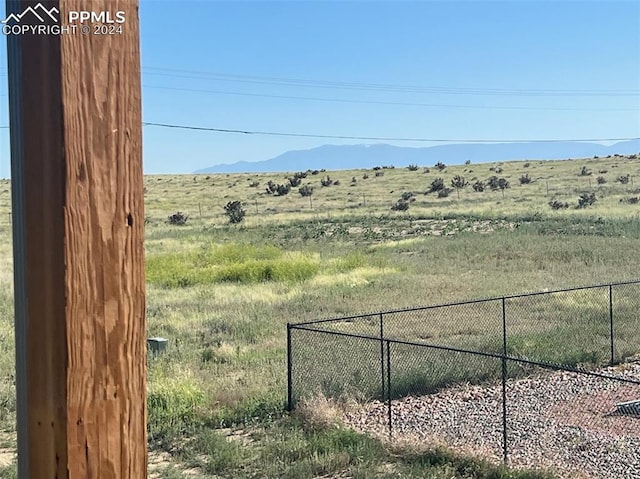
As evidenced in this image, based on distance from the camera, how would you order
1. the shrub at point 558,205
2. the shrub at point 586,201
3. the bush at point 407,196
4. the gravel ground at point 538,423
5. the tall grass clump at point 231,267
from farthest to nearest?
the bush at point 407,196 < the shrub at point 586,201 < the shrub at point 558,205 < the tall grass clump at point 231,267 < the gravel ground at point 538,423

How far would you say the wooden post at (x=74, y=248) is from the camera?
1.52m

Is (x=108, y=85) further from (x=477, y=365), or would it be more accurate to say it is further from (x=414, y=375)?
(x=477, y=365)

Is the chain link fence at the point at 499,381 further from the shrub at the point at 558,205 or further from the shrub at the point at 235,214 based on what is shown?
the shrub at the point at 558,205

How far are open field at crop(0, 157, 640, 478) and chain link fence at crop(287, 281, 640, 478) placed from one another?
1.85 feet

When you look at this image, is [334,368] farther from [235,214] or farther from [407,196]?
[407,196]

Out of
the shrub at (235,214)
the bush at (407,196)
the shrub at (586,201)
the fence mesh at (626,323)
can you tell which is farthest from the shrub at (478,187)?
the fence mesh at (626,323)

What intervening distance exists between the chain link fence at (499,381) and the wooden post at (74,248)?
6085 millimetres

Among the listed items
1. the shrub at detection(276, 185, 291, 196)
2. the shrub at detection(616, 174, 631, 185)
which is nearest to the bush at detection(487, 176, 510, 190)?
the shrub at detection(616, 174, 631, 185)

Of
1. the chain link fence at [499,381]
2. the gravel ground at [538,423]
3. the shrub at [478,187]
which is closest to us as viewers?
the gravel ground at [538,423]

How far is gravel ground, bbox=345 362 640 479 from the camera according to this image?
821 cm

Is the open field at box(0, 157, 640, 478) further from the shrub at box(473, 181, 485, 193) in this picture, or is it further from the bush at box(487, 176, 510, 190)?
the bush at box(487, 176, 510, 190)

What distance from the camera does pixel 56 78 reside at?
5.00 ft

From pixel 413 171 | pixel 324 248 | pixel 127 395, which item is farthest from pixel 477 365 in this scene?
pixel 413 171

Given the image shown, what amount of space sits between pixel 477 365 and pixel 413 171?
266 feet
